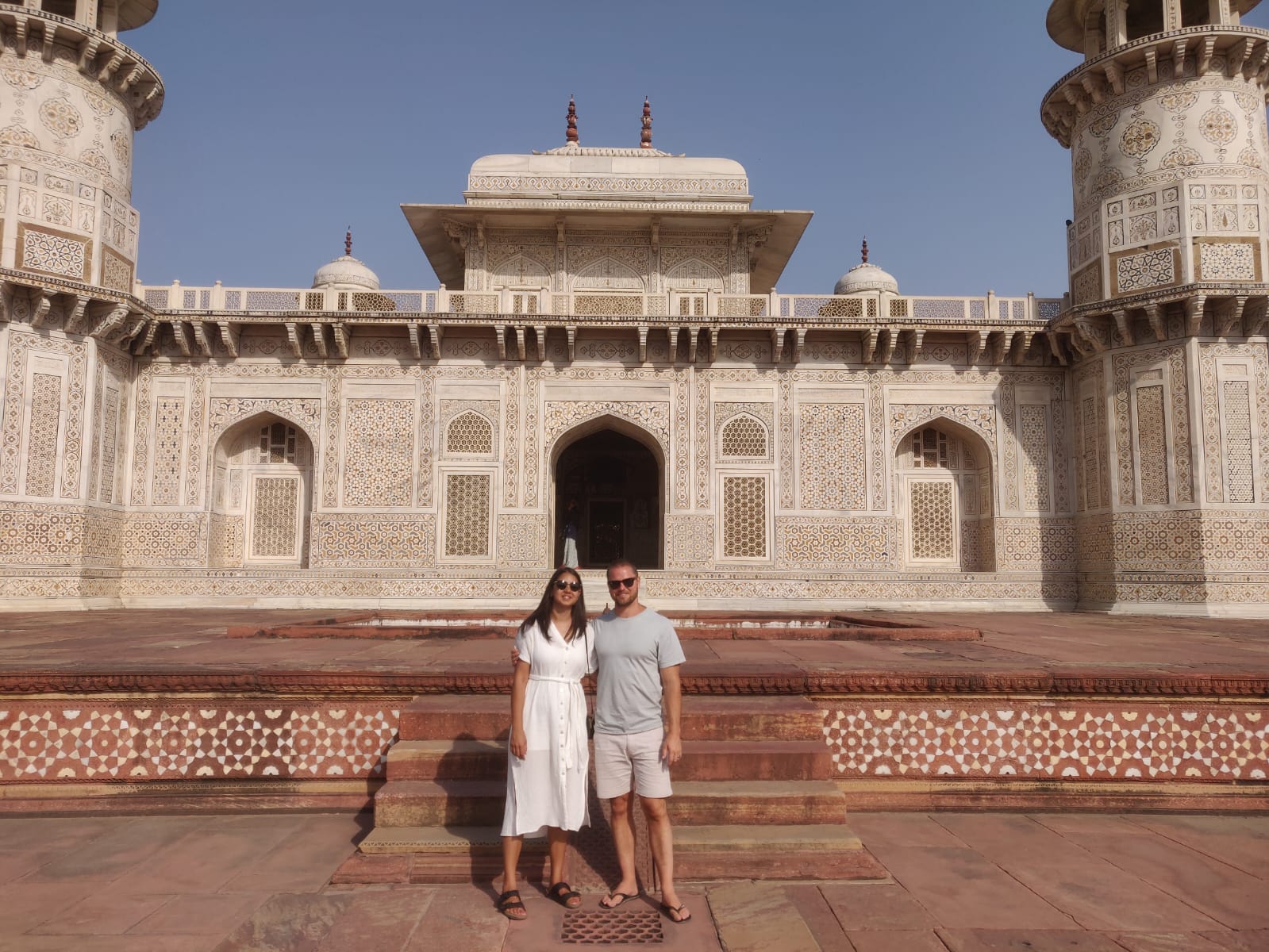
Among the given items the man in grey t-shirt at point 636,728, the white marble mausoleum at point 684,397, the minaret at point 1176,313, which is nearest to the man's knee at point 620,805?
the man in grey t-shirt at point 636,728

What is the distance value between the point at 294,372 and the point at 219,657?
9.64m

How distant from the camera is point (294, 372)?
44.5 ft

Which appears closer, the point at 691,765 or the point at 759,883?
the point at 759,883

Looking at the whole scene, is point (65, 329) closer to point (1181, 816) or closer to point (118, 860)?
point (118, 860)

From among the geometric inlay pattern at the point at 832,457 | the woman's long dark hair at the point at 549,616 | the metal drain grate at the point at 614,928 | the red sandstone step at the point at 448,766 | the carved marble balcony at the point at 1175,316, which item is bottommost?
the metal drain grate at the point at 614,928

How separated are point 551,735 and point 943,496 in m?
12.4

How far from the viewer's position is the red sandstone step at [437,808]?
319 cm

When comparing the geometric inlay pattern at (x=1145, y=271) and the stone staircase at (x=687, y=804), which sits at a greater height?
the geometric inlay pattern at (x=1145, y=271)

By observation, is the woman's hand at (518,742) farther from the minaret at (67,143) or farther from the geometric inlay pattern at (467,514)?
the minaret at (67,143)

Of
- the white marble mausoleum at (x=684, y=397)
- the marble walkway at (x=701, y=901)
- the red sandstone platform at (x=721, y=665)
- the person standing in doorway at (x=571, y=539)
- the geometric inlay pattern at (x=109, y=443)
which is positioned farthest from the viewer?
the person standing in doorway at (x=571, y=539)

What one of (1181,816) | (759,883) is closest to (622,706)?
(759,883)

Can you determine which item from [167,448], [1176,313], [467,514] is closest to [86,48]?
[167,448]

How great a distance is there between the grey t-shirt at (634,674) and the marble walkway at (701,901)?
55 centimetres

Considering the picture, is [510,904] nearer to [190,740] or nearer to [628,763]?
[628,763]
